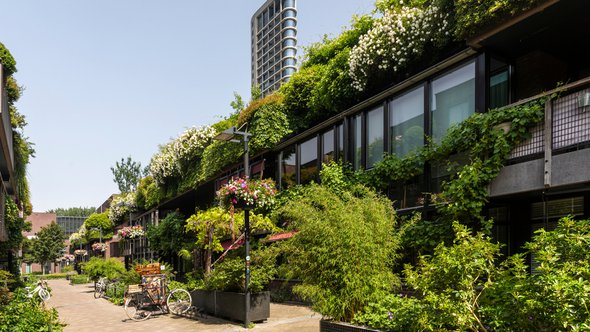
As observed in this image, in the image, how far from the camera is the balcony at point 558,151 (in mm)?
8117

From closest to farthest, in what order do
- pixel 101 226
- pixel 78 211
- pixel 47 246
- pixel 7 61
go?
1. pixel 7 61
2. pixel 101 226
3. pixel 47 246
4. pixel 78 211

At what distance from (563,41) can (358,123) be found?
6793mm

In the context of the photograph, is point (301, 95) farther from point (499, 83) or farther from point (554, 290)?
point (554, 290)

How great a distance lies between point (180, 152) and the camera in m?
27.8

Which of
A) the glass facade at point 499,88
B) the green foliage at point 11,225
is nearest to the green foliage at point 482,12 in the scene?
the glass facade at point 499,88

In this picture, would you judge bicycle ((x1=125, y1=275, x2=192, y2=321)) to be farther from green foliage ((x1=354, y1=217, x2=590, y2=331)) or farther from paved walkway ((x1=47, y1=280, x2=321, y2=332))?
green foliage ((x1=354, y1=217, x2=590, y2=331))

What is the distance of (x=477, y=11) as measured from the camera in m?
10.1

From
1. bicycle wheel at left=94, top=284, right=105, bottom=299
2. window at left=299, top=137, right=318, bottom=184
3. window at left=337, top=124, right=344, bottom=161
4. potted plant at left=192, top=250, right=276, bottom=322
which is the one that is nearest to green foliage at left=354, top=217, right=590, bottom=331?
potted plant at left=192, top=250, right=276, bottom=322

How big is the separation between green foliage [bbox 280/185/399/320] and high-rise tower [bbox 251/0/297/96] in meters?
97.4

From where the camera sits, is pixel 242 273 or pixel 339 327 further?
pixel 242 273

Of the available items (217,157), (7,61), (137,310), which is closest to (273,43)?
(217,157)

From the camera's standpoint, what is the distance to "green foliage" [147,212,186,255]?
28.1 meters

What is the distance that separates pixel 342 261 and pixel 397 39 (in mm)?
7404

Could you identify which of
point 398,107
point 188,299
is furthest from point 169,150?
point 398,107
